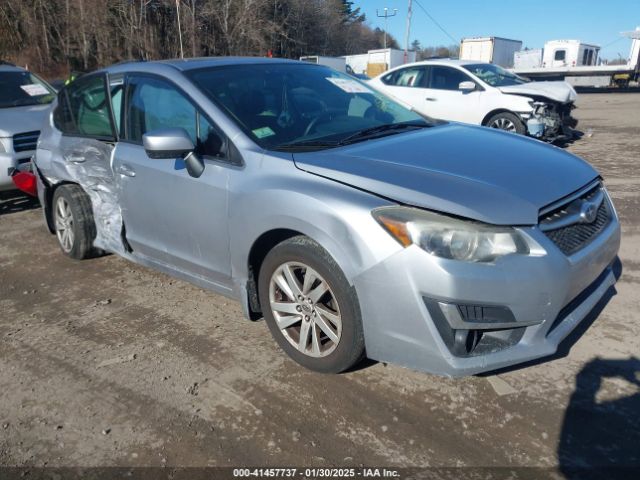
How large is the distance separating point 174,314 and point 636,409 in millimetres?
2888

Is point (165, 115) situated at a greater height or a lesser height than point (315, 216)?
greater

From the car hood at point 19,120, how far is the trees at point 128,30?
25.8 meters

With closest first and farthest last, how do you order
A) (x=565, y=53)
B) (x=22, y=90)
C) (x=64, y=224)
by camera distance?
(x=64, y=224) → (x=22, y=90) → (x=565, y=53)

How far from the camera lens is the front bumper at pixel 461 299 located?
7.74 feet

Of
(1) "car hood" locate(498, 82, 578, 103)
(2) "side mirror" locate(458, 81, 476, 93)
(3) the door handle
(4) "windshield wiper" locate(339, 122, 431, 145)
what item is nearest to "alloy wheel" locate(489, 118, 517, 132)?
(1) "car hood" locate(498, 82, 578, 103)

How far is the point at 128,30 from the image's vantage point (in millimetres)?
32062

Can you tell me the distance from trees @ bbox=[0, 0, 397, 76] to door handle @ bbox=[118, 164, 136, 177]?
30.0 metres

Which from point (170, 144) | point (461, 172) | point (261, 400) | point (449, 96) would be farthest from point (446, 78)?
point (261, 400)

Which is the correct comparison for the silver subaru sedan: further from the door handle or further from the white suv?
the white suv

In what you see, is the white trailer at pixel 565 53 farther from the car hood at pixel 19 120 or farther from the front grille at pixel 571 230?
the front grille at pixel 571 230

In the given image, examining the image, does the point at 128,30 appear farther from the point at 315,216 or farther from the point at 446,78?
the point at 315,216

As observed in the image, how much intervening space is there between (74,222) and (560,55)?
30.7 m

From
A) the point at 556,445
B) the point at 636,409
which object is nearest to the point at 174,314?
the point at 556,445

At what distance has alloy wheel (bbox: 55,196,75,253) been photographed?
15.6 feet
